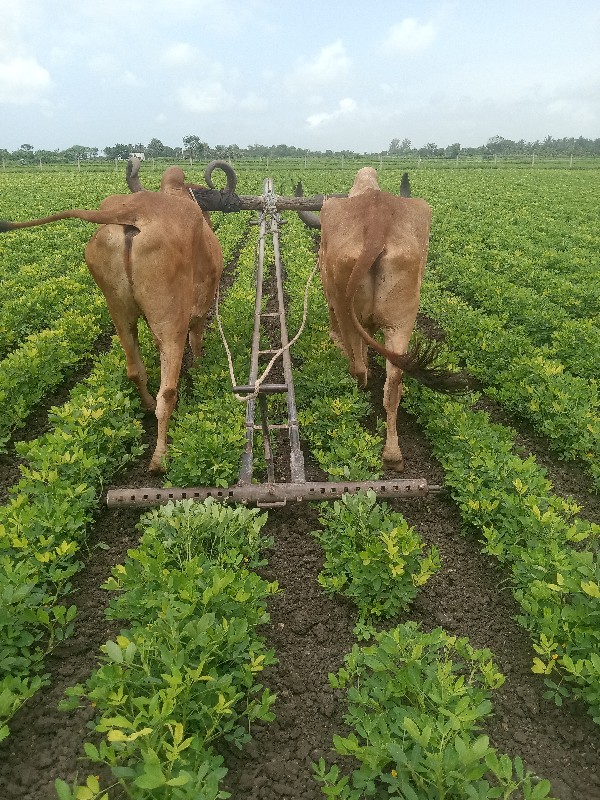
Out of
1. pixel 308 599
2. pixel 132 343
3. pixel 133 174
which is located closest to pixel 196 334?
pixel 132 343

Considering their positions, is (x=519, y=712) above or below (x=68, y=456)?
below

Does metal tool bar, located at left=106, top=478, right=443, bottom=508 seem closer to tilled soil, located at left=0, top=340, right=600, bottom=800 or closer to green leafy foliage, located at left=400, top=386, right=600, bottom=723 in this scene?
tilled soil, located at left=0, top=340, right=600, bottom=800

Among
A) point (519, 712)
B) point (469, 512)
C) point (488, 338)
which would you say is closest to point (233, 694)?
point (519, 712)

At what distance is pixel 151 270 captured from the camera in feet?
16.1

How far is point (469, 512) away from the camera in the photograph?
4.46 metres

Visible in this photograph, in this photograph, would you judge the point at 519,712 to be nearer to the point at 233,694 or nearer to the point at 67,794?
the point at 233,694

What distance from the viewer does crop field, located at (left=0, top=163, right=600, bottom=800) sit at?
2.54 meters

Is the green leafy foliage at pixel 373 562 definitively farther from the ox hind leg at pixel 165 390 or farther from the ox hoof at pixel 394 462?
the ox hind leg at pixel 165 390

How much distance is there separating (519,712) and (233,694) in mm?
1669

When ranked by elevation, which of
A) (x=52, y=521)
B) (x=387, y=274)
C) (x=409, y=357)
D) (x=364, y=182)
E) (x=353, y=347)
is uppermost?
(x=364, y=182)

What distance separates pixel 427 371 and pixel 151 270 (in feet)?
8.88

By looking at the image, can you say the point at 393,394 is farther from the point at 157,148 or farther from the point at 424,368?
the point at 157,148

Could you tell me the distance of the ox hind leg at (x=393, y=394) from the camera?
5.19 metres

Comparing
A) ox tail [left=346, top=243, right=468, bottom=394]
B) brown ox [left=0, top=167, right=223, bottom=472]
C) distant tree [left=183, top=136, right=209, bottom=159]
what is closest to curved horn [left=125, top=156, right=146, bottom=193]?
brown ox [left=0, top=167, right=223, bottom=472]
